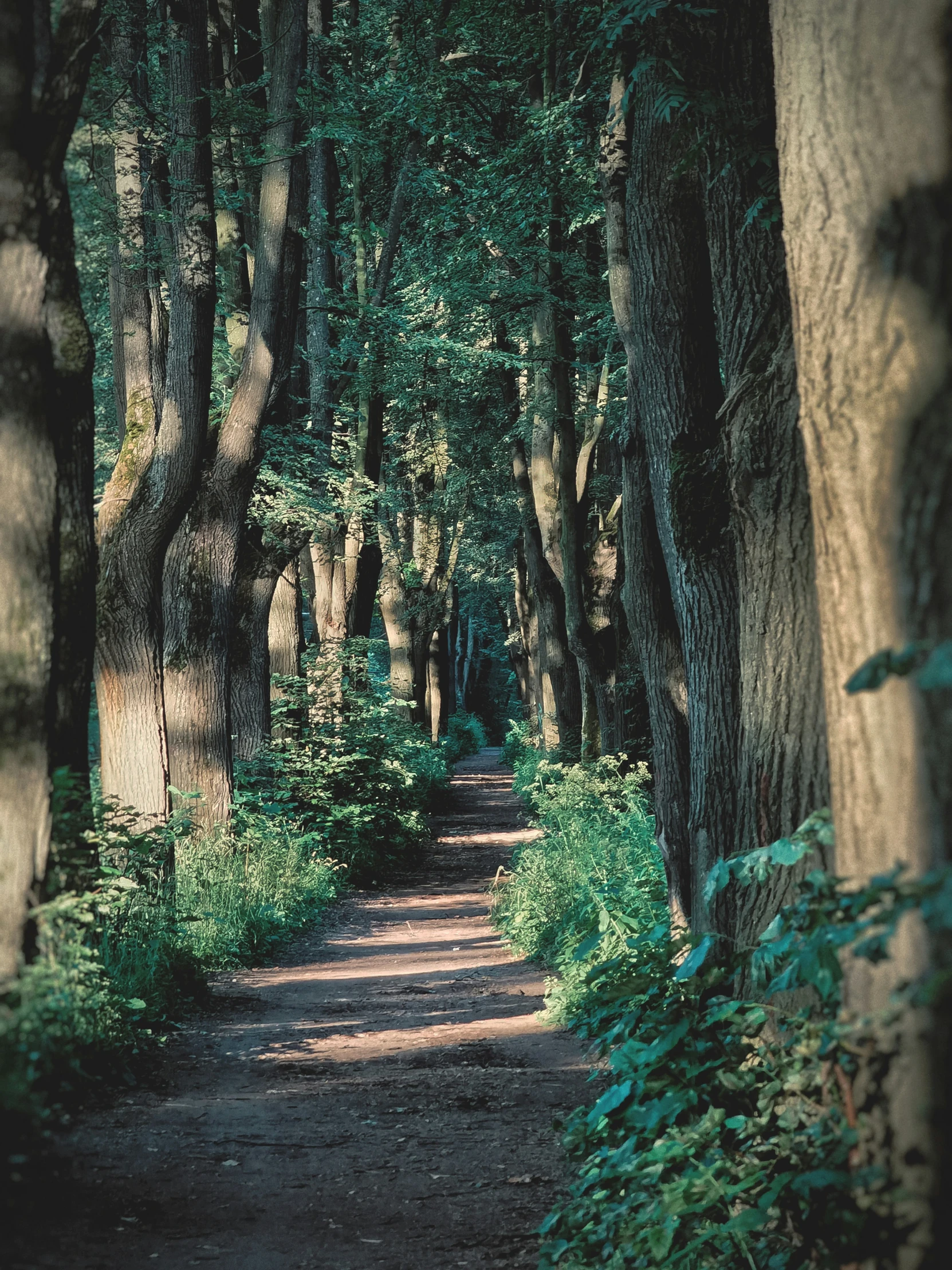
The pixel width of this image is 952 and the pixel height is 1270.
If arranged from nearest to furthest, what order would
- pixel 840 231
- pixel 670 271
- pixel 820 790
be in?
pixel 840 231, pixel 820 790, pixel 670 271

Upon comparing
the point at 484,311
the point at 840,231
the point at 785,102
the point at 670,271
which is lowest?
the point at 840,231

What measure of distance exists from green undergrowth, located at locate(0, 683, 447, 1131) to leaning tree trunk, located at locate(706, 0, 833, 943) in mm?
2766

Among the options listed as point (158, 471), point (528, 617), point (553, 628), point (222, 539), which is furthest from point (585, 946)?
point (528, 617)

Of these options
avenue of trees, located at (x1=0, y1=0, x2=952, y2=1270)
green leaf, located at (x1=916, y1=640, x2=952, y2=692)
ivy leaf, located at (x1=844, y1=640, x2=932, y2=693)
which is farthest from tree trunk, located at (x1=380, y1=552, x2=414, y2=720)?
green leaf, located at (x1=916, y1=640, x2=952, y2=692)

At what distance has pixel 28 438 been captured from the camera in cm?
441

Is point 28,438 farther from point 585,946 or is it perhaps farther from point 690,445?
point 690,445

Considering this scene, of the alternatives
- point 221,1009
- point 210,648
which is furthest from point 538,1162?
point 210,648

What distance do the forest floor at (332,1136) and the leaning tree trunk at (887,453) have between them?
2.11 m

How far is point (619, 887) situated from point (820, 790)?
528 cm

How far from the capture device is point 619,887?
957 centimetres

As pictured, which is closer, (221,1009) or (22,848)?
(22,848)

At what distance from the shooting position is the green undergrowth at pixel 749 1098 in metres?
2.80

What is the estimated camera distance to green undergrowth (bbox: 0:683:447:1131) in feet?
13.6

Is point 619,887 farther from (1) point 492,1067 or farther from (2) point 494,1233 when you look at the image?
(2) point 494,1233
